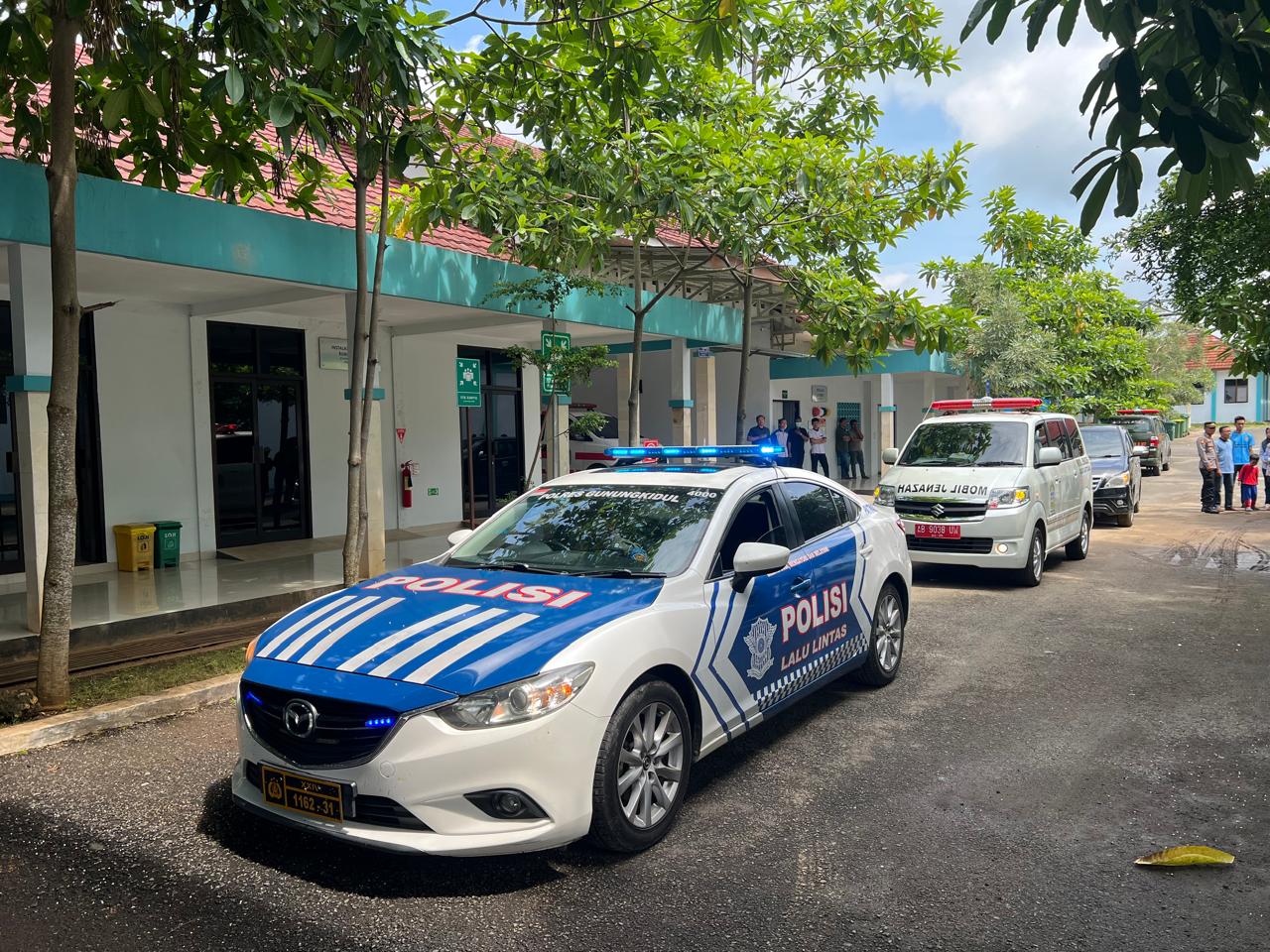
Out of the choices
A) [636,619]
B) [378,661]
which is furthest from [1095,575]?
[378,661]

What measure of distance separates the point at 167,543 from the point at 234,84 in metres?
7.59

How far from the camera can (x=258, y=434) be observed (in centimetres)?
1332

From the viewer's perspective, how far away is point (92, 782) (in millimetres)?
4934

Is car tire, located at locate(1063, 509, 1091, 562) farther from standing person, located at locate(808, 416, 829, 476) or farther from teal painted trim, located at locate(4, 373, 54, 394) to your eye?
teal painted trim, located at locate(4, 373, 54, 394)

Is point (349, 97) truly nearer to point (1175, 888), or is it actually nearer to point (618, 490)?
point (618, 490)

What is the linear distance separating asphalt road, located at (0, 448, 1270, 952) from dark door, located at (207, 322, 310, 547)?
24.1 ft

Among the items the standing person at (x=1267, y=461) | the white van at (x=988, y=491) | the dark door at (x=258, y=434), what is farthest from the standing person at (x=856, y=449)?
the dark door at (x=258, y=434)

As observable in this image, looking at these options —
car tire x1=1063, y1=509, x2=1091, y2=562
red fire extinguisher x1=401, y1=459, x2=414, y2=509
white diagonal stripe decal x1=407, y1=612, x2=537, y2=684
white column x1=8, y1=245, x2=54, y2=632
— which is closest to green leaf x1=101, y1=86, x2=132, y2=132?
white column x1=8, y1=245, x2=54, y2=632

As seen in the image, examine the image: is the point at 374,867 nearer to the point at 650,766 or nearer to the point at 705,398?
the point at 650,766

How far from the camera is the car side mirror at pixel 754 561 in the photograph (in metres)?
4.68

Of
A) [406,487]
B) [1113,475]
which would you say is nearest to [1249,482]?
[1113,475]

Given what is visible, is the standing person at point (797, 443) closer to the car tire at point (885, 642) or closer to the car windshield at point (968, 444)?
the car windshield at point (968, 444)

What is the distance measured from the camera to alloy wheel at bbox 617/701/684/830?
397 cm

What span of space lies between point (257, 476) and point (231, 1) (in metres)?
8.70
